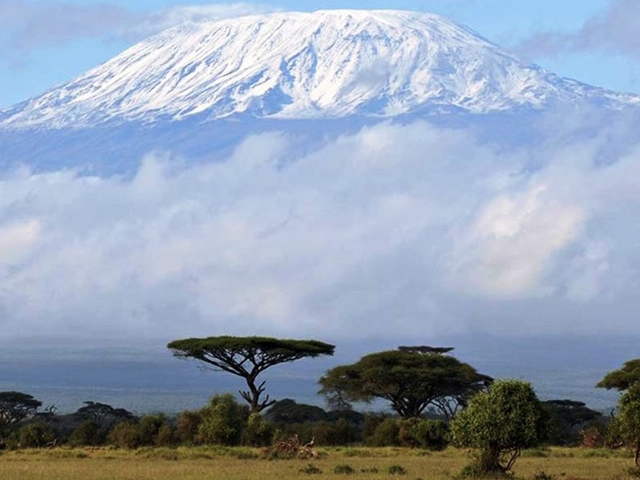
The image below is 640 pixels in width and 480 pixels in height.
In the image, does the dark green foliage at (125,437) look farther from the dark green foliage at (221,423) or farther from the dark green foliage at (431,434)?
the dark green foliage at (431,434)

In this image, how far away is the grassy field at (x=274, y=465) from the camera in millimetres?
34875

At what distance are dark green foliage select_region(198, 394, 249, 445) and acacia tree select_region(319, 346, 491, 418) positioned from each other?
15492 millimetres

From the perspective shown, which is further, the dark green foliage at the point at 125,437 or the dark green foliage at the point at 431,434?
the dark green foliage at the point at 125,437

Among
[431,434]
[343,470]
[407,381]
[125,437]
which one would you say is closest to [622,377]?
[407,381]

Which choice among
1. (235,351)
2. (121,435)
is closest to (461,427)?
(121,435)

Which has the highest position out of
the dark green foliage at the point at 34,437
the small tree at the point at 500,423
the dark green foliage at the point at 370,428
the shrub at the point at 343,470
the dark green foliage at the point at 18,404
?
the dark green foliage at the point at 18,404

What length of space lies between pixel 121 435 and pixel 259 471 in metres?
21.4

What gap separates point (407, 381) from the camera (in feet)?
237

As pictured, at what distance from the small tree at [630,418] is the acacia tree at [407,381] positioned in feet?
122

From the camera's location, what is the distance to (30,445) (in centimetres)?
5706

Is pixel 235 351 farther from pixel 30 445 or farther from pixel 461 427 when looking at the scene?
pixel 461 427

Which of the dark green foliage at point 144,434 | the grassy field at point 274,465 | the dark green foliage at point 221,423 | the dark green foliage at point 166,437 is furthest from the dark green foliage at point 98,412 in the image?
the grassy field at point 274,465

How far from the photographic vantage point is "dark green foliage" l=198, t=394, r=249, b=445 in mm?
55938

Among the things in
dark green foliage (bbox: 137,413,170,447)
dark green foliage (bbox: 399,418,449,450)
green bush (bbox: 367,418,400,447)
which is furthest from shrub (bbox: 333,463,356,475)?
green bush (bbox: 367,418,400,447)
